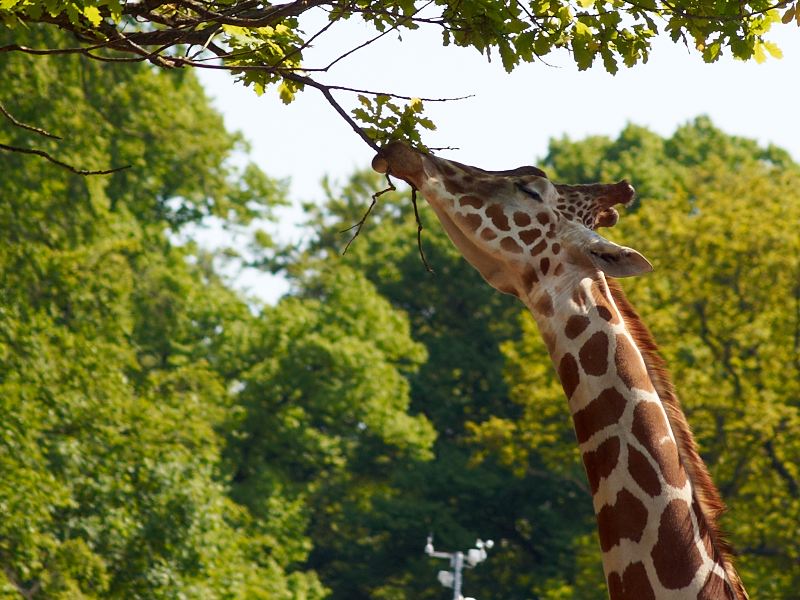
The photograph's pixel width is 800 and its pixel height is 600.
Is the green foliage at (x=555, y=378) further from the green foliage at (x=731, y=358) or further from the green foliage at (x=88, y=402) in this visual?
the green foliage at (x=88, y=402)

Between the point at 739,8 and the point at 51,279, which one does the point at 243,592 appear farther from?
the point at 739,8

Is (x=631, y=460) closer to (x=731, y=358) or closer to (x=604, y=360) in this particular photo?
(x=604, y=360)

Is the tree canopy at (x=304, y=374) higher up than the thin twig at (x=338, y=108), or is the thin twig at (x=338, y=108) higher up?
the tree canopy at (x=304, y=374)

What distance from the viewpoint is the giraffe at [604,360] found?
4980 mm

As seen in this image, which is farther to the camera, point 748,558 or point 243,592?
point 748,558

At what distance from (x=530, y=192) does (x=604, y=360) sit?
934mm

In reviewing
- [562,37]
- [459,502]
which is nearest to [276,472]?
[459,502]

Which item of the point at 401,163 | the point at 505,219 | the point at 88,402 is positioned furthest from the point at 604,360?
the point at 88,402

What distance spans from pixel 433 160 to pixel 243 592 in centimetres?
1880

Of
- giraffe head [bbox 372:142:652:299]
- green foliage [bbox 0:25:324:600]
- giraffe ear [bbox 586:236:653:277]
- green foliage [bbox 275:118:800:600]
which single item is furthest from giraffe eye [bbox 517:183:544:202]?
green foliage [bbox 275:118:800:600]

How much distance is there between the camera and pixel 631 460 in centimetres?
511

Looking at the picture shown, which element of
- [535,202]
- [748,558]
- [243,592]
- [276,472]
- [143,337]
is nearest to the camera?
[535,202]

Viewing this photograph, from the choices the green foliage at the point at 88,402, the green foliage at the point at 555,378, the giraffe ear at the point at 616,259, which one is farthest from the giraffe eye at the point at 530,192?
the green foliage at the point at 555,378

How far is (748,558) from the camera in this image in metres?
25.7
